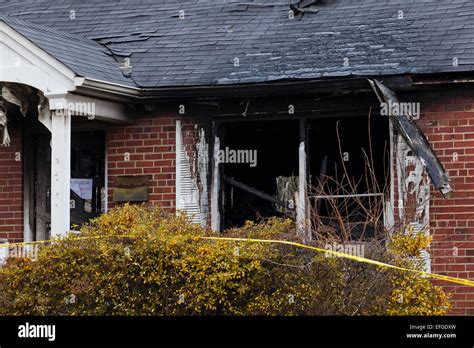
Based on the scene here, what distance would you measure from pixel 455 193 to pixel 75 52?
4.85 m

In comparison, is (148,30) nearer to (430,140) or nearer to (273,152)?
(273,152)

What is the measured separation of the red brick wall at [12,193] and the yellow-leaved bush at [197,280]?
347 cm

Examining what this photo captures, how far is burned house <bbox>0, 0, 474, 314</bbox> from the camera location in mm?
11930

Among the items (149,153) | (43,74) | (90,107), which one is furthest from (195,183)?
(43,74)

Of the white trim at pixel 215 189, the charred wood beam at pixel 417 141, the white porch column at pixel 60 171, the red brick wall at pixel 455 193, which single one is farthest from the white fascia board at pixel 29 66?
the red brick wall at pixel 455 193

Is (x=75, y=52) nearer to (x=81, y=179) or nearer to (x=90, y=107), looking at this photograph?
(x=90, y=107)

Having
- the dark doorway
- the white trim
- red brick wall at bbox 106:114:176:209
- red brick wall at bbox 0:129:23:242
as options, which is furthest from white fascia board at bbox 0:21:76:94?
the white trim

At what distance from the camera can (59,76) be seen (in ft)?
39.3

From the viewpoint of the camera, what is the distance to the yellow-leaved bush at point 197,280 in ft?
31.4

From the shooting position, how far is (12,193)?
46.2 ft

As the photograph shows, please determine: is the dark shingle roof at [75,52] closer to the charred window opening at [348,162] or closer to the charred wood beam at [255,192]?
the charred wood beam at [255,192]

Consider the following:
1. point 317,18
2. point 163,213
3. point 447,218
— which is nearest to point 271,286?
point 163,213

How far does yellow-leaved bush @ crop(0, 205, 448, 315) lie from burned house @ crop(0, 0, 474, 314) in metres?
1.69

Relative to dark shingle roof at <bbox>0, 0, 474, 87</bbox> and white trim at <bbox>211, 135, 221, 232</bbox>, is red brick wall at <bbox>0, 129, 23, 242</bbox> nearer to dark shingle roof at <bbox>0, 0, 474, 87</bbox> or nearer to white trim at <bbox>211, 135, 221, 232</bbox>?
dark shingle roof at <bbox>0, 0, 474, 87</bbox>
